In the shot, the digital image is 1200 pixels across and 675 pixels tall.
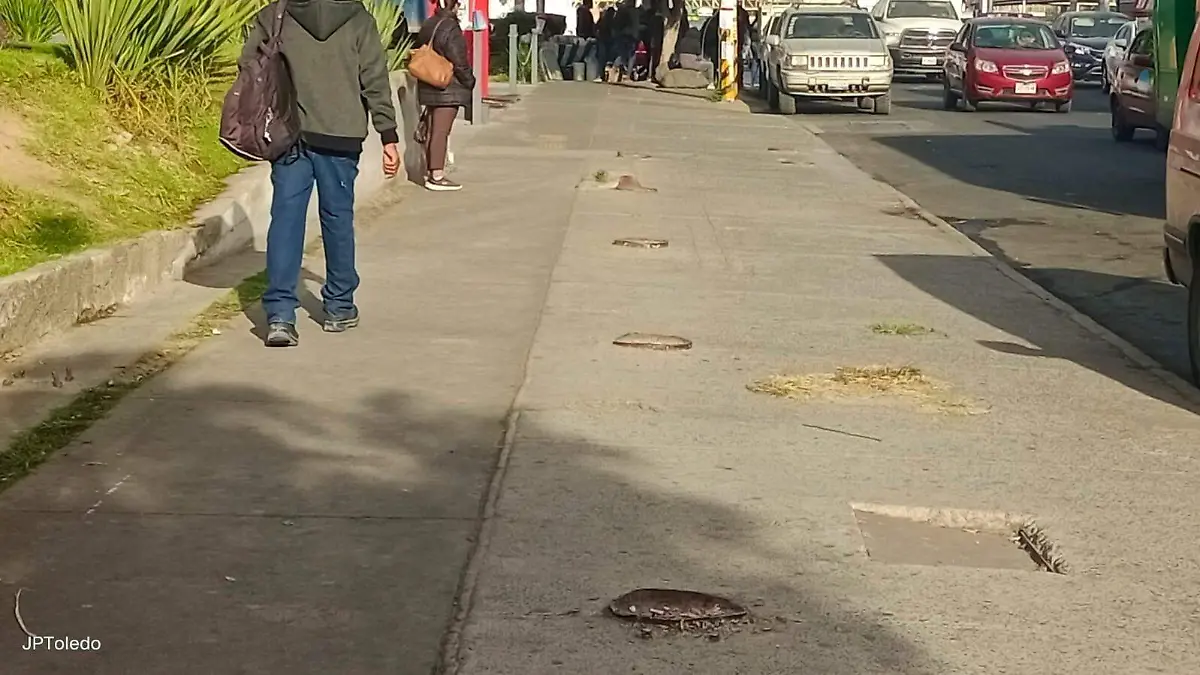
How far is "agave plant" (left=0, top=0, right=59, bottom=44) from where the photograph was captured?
12148 millimetres

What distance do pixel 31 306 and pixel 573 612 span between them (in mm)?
3820

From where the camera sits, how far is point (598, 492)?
5559mm

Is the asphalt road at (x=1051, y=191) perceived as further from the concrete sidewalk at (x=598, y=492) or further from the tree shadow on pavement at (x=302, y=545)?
the tree shadow on pavement at (x=302, y=545)

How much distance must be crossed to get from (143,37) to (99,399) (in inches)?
212

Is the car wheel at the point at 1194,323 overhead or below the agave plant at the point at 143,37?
below

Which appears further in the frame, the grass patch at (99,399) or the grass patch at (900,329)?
the grass patch at (900,329)

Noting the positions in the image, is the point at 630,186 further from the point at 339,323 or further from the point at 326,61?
the point at 326,61

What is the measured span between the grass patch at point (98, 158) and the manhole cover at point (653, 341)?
276 centimetres

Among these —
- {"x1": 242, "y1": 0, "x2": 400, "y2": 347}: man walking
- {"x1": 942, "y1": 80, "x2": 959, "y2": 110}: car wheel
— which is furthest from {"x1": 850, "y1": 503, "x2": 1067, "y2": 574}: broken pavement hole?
{"x1": 942, "y1": 80, "x2": 959, "y2": 110}: car wheel

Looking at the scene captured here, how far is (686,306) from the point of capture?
374 inches

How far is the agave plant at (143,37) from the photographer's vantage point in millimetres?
10727

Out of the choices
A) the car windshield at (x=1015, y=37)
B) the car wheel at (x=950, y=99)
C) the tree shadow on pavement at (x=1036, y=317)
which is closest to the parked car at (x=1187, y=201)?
the tree shadow on pavement at (x=1036, y=317)

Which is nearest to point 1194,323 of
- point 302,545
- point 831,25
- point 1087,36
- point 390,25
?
point 302,545

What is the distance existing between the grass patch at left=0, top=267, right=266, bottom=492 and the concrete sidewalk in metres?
0.11
